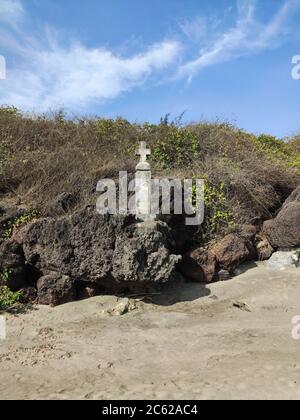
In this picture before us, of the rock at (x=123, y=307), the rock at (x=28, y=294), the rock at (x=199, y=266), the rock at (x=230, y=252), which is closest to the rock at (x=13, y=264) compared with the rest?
the rock at (x=28, y=294)

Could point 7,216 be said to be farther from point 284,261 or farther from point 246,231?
point 284,261

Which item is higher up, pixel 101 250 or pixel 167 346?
pixel 101 250

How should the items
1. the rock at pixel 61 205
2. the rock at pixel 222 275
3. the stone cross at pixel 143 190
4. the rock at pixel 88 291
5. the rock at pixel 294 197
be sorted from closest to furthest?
the rock at pixel 88 291, the stone cross at pixel 143 190, the rock at pixel 61 205, the rock at pixel 222 275, the rock at pixel 294 197

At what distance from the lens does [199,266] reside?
830 centimetres

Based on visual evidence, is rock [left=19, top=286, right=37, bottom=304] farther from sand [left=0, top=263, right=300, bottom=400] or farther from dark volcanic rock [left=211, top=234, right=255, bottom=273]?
dark volcanic rock [left=211, top=234, right=255, bottom=273]

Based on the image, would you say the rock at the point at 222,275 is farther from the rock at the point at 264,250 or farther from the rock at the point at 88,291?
the rock at the point at 88,291

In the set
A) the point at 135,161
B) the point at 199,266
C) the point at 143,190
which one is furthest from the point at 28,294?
the point at 135,161

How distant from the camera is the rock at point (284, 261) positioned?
28.9 feet

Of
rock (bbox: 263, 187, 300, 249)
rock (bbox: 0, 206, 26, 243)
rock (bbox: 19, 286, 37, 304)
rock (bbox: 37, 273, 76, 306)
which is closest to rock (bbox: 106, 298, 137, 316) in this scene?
rock (bbox: 37, 273, 76, 306)

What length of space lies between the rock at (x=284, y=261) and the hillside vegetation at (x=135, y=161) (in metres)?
1.02

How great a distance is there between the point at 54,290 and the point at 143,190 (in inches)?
94.7

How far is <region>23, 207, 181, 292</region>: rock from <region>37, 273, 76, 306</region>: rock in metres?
0.15
